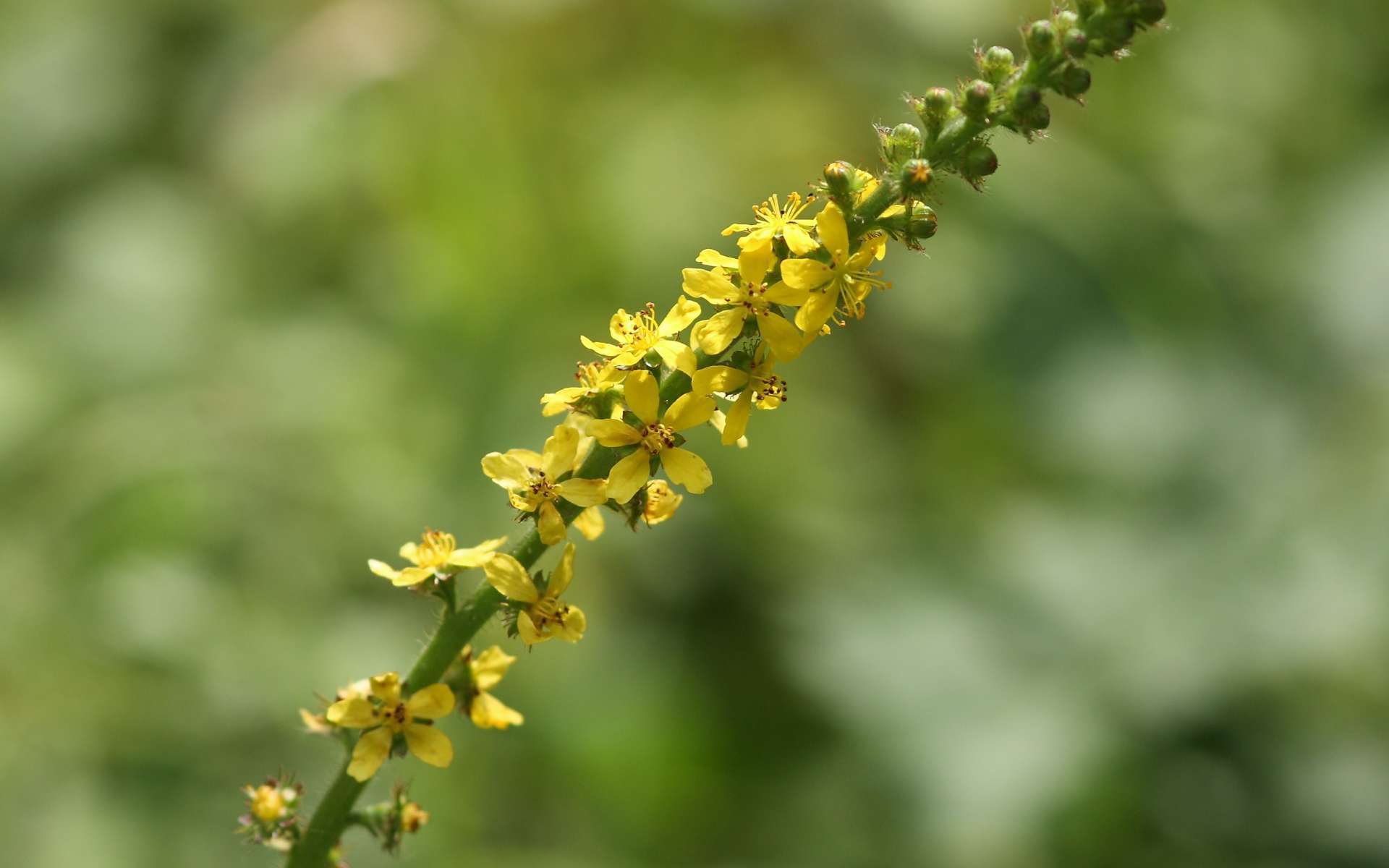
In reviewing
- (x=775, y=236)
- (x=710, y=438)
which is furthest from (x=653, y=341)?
(x=710, y=438)

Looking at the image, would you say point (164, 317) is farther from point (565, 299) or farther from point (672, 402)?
point (672, 402)

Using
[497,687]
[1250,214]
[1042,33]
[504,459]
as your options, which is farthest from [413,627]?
[1250,214]

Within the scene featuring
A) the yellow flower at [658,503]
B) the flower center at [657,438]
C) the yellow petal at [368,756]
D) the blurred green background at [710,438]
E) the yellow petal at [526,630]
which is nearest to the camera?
the yellow petal at [368,756]

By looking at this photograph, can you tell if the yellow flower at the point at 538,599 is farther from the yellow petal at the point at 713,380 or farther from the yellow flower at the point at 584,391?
the yellow petal at the point at 713,380

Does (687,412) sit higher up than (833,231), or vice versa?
(833,231)

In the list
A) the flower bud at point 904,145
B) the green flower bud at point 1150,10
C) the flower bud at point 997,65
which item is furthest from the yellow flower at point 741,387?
the green flower bud at point 1150,10

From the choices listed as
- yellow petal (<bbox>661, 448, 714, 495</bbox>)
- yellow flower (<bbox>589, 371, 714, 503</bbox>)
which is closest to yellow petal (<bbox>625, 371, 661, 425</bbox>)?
yellow flower (<bbox>589, 371, 714, 503</bbox>)

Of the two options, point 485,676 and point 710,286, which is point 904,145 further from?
point 485,676
